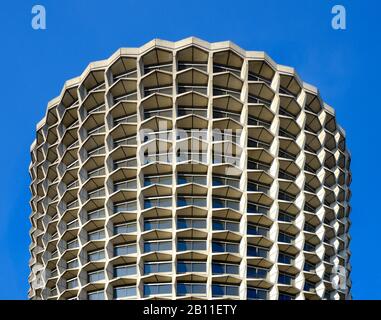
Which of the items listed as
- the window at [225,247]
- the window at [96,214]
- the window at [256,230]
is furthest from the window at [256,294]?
the window at [96,214]

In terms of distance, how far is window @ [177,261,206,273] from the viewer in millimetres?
64375

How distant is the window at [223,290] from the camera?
207ft

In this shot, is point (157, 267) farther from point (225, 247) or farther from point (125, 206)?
point (125, 206)

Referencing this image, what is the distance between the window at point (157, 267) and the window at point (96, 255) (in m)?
5.97

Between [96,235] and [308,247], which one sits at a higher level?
[96,235]

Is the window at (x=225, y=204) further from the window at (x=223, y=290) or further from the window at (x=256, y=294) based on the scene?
the window at (x=256, y=294)

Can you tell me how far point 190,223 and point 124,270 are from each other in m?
8.60

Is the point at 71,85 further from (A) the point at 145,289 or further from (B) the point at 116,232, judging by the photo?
(A) the point at 145,289

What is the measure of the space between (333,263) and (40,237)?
36925 millimetres

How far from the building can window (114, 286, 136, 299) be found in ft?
0.49

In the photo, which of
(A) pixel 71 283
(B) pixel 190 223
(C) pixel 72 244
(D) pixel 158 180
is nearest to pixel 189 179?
(D) pixel 158 180

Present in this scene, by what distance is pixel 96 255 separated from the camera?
69.1 meters

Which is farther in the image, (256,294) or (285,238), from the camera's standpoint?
(285,238)
